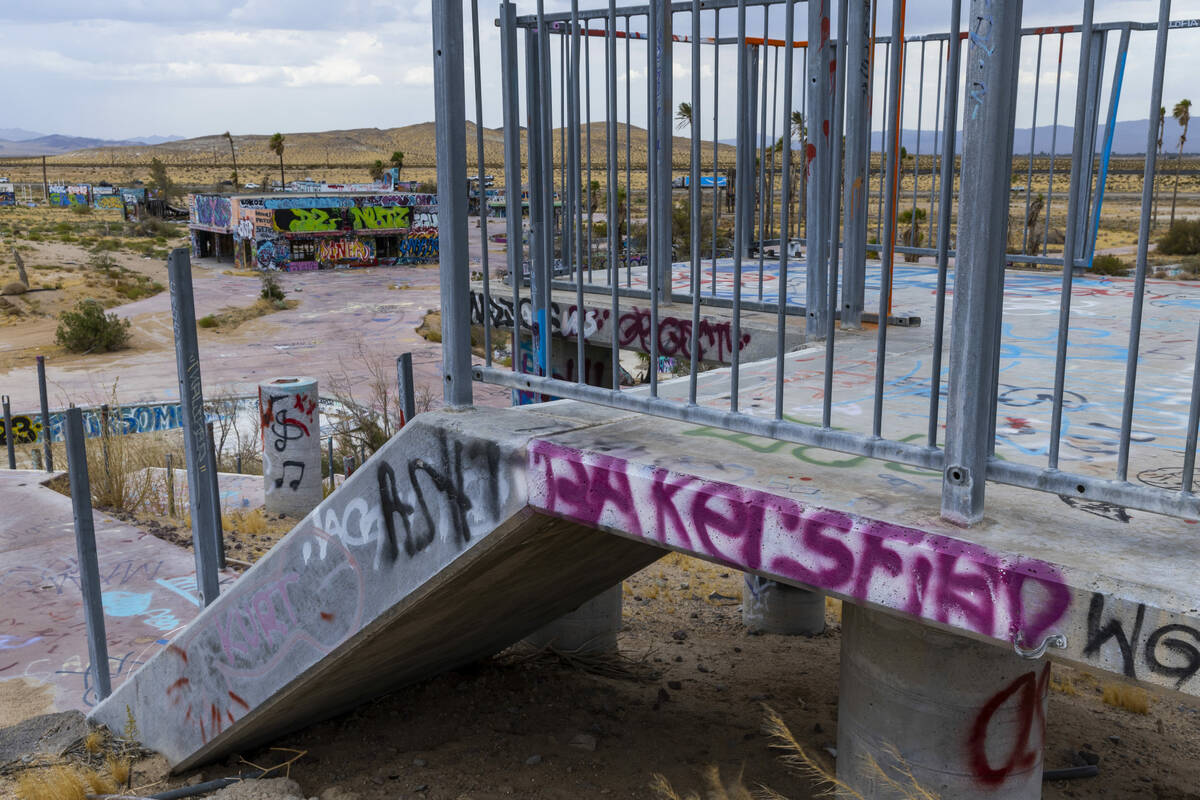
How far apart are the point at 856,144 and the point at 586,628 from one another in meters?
3.17

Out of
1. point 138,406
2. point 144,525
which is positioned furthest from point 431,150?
point 144,525

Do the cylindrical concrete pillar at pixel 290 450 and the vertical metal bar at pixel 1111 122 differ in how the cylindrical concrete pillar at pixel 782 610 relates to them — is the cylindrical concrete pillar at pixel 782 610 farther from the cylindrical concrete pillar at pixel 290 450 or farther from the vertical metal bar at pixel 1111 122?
the cylindrical concrete pillar at pixel 290 450

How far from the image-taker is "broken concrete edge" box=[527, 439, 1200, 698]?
2.03m

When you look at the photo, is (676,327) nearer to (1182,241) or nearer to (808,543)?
(808,543)

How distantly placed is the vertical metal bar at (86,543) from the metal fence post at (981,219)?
156 inches

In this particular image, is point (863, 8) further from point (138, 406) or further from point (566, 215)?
point (138, 406)

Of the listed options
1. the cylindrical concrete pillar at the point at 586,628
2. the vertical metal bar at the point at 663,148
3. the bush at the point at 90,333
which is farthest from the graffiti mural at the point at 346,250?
the vertical metal bar at the point at 663,148

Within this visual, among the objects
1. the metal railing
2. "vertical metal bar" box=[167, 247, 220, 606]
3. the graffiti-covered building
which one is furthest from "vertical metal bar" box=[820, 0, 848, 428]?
the graffiti-covered building

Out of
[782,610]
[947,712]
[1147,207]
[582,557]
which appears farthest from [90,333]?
[1147,207]

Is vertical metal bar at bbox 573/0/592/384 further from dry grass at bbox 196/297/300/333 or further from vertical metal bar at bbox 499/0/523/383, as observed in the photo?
dry grass at bbox 196/297/300/333

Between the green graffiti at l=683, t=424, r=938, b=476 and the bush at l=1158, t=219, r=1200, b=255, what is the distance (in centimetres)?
3607

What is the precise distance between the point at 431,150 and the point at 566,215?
558ft

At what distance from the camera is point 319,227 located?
48.4m

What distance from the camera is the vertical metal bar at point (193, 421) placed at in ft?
14.8
